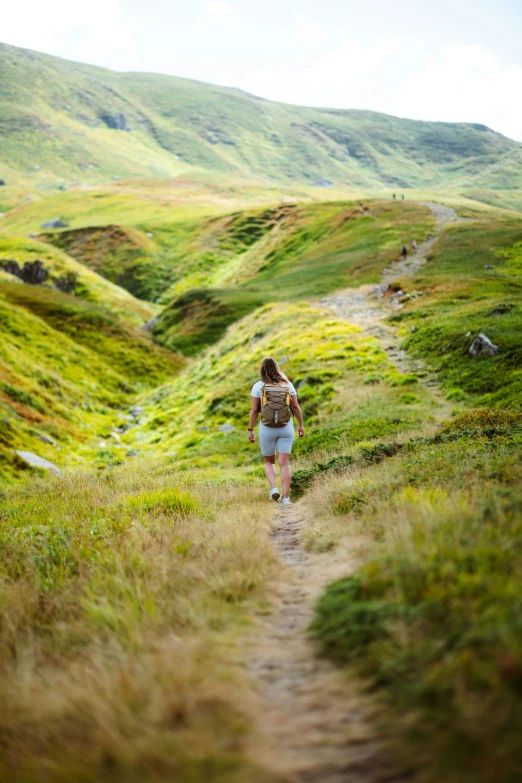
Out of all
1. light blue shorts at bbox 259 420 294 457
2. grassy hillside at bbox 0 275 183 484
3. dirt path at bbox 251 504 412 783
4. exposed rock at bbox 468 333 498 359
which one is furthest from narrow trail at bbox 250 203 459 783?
exposed rock at bbox 468 333 498 359

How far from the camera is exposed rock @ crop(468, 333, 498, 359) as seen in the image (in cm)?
2148

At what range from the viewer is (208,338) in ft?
171

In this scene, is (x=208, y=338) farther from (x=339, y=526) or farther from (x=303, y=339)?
(x=339, y=526)

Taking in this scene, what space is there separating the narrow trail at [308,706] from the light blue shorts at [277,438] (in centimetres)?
496

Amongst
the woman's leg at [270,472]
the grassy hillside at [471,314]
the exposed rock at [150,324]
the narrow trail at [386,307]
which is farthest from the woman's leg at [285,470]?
the exposed rock at [150,324]

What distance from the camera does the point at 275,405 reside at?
36.6ft

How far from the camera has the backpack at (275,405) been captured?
11.2m

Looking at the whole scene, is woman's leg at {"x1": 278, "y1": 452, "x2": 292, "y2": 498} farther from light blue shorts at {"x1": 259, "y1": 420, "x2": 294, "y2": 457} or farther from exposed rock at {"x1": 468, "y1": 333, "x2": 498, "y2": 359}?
exposed rock at {"x1": 468, "y1": 333, "x2": 498, "y2": 359}

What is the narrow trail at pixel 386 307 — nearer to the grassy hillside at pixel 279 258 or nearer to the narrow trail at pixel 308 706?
the grassy hillside at pixel 279 258

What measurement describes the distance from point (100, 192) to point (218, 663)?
7076 inches

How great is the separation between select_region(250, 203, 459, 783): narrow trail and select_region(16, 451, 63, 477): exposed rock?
53.2 ft

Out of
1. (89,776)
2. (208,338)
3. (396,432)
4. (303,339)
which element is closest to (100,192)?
(208,338)

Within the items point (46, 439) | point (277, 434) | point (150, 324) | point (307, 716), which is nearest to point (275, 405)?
point (277, 434)

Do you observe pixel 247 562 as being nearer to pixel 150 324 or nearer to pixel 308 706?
pixel 308 706
